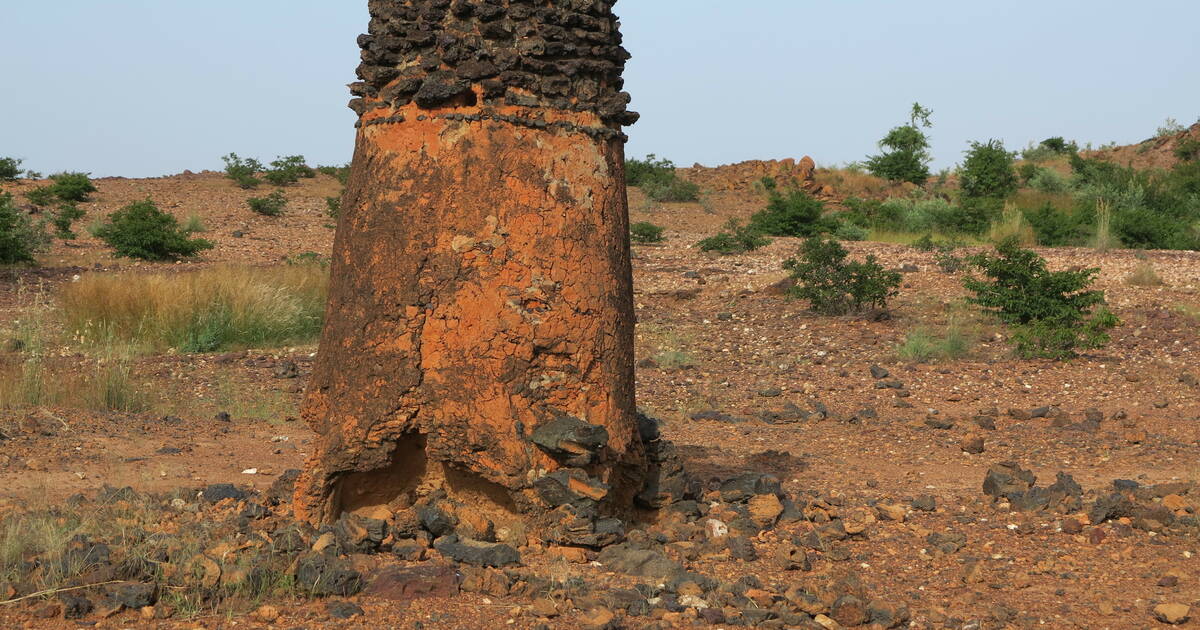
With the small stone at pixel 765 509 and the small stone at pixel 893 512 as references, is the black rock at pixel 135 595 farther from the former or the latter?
the small stone at pixel 893 512

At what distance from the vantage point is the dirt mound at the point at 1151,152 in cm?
3369

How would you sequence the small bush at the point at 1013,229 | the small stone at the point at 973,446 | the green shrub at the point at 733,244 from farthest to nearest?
the small bush at the point at 1013,229, the green shrub at the point at 733,244, the small stone at the point at 973,446

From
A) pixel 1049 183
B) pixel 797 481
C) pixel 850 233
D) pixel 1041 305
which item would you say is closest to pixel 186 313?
pixel 797 481

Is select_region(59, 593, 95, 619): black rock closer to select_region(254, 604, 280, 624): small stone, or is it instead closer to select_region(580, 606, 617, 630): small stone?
select_region(254, 604, 280, 624): small stone

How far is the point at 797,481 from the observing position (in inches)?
237

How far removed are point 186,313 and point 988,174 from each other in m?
20.6

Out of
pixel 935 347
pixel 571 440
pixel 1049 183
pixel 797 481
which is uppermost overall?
pixel 1049 183

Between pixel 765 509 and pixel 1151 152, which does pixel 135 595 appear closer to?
pixel 765 509

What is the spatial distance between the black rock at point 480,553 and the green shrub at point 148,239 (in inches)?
Answer: 483

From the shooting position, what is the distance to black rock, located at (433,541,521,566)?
414cm

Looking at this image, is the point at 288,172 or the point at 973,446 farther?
the point at 288,172

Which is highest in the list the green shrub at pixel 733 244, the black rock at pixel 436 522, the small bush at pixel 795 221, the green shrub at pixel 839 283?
the small bush at pixel 795 221

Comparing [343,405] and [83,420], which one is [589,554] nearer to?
[343,405]

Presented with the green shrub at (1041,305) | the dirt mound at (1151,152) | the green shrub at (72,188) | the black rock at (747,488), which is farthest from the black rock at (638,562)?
the dirt mound at (1151,152)
